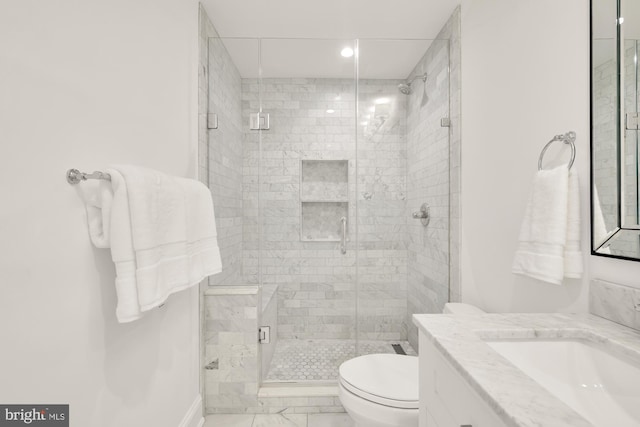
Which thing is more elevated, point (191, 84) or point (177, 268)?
point (191, 84)

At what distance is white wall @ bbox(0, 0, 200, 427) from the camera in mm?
717

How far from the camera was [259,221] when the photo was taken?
2080mm

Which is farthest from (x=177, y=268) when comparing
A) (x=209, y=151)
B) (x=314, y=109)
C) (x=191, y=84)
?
(x=314, y=109)

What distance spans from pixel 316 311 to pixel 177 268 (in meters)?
1.31

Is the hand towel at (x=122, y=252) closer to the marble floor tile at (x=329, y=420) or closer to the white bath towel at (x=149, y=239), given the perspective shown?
the white bath towel at (x=149, y=239)

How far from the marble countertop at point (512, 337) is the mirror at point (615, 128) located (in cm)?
26

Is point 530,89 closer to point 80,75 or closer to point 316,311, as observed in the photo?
point 80,75

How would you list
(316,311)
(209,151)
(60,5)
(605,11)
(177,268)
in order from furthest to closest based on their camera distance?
(316,311), (209,151), (177,268), (605,11), (60,5)

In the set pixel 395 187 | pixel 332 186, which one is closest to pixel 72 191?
pixel 332 186

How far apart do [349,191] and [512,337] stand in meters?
1.47

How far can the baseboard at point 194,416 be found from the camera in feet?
5.22

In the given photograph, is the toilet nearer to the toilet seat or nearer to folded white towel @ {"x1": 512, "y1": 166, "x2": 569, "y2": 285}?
the toilet seat

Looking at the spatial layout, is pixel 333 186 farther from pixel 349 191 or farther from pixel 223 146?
pixel 223 146

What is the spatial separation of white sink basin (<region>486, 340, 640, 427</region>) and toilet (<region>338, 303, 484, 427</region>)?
1.86 ft
